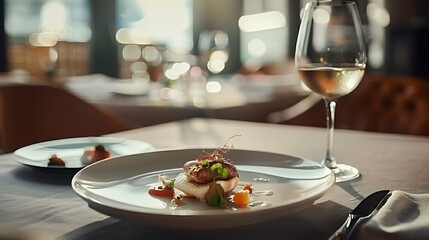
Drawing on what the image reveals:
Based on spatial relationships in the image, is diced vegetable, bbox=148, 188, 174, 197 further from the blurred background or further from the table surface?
the blurred background

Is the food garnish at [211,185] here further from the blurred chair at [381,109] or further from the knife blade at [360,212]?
the blurred chair at [381,109]

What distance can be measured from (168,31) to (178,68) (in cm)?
426

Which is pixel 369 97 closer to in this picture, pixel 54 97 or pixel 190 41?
pixel 54 97

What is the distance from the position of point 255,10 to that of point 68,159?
244 inches

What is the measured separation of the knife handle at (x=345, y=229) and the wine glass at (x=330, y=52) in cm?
28

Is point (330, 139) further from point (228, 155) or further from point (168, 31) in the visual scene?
point (168, 31)

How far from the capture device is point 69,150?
0.91 meters

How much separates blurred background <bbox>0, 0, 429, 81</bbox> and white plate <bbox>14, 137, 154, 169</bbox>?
13.7 feet

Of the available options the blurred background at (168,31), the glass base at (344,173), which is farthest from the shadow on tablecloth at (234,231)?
the blurred background at (168,31)

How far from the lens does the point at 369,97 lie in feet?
6.23

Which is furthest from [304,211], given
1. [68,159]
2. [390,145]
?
[390,145]

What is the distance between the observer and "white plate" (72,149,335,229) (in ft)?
1.61

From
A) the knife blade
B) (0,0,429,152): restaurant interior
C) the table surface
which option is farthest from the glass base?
the table surface

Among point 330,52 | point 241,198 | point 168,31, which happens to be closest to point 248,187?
point 241,198
